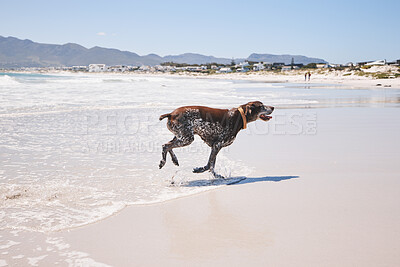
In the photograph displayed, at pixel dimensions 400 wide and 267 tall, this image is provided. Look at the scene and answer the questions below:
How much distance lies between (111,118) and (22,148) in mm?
5485

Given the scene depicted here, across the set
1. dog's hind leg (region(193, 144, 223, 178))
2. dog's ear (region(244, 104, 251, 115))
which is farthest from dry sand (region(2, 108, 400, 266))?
dog's ear (region(244, 104, 251, 115))

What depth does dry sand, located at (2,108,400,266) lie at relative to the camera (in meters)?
3.32

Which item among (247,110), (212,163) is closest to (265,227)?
(212,163)

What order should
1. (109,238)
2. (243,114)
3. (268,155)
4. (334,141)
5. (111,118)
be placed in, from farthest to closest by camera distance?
(111,118) → (334,141) → (268,155) → (243,114) → (109,238)

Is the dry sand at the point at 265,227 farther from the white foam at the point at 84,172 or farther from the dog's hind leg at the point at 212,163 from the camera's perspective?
the dog's hind leg at the point at 212,163

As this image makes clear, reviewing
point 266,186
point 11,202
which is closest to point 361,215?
point 266,186

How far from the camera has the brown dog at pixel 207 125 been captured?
226 inches

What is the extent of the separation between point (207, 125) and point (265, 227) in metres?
2.30

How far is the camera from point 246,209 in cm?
454

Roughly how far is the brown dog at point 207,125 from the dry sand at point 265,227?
2.73ft

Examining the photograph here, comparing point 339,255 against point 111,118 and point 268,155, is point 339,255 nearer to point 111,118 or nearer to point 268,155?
point 268,155

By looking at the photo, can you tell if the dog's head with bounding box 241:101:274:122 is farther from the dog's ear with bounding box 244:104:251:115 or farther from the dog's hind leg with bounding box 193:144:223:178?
the dog's hind leg with bounding box 193:144:223:178

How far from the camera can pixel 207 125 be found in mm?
5820

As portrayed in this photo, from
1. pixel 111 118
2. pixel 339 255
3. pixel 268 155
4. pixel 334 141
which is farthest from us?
pixel 111 118
